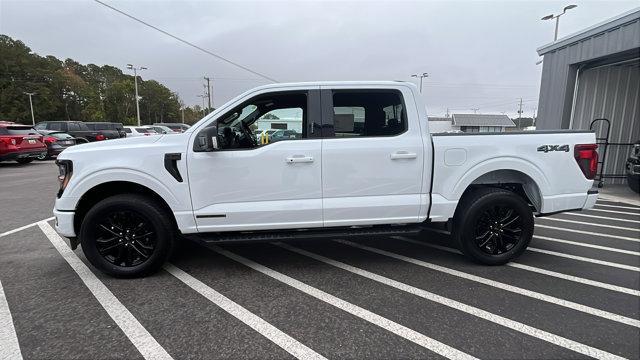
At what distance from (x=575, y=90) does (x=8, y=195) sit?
1428cm

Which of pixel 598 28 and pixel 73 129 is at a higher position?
pixel 598 28

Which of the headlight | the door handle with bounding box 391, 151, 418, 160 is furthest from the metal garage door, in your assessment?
the headlight

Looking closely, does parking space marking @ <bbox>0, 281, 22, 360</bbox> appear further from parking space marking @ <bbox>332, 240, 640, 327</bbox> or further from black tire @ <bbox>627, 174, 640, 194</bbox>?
black tire @ <bbox>627, 174, 640, 194</bbox>

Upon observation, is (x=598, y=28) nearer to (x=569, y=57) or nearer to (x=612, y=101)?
(x=569, y=57)

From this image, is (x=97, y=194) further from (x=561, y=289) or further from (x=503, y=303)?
(x=561, y=289)

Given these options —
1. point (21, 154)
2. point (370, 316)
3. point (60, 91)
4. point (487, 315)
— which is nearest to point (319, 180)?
point (370, 316)

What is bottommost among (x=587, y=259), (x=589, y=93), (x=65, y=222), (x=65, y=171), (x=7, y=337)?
(x=7, y=337)

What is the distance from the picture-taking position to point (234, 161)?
11.1ft

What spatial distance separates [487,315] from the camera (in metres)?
2.86

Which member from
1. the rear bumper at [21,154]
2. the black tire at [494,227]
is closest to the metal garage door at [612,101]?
the black tire at [494,227]

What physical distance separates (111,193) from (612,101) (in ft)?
39.9

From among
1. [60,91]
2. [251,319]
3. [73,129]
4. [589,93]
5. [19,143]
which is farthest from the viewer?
[60,91]

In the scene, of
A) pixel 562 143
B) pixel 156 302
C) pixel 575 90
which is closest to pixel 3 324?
pixel 156 302

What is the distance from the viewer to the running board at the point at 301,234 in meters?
3.49
